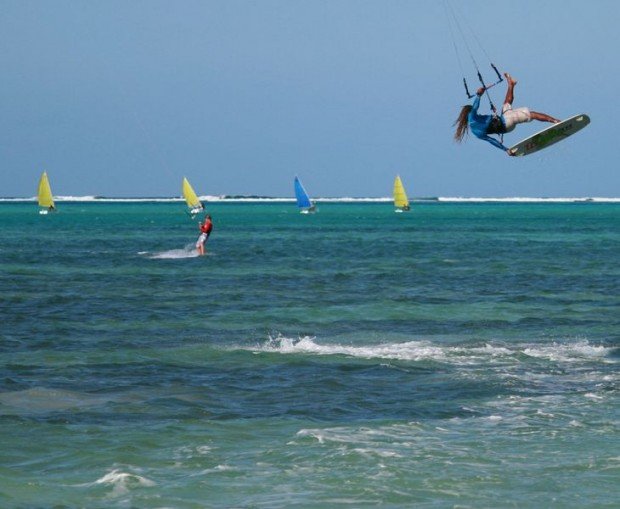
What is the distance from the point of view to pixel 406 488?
12.9m

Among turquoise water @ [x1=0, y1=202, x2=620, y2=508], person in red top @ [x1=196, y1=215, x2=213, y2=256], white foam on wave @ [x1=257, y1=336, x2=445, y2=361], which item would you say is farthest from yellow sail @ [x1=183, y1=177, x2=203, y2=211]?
white foam on wave @ [x1=257, y1=336, x2=445, y2=361]

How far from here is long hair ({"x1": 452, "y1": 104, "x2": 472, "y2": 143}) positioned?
16.6 metres

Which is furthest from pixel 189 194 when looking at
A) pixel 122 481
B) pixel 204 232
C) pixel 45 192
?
pixel 122 481

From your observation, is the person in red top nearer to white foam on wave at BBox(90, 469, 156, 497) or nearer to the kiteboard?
the kiteboard

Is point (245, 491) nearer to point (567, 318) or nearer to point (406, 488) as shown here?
point (406, 488)

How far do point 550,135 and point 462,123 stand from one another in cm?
182

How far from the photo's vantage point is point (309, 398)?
17891 mm

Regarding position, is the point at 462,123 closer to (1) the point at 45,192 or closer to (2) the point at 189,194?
(2) the point at 189,194

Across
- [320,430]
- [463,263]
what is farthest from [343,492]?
[463,263]

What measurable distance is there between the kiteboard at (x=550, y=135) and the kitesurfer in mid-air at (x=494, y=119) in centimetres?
75

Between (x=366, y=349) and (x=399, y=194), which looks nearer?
(x=366, y=349)

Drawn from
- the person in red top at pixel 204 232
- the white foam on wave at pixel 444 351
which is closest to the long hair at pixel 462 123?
the white foam on wave at pixel 444 351

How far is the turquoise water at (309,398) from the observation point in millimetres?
12992

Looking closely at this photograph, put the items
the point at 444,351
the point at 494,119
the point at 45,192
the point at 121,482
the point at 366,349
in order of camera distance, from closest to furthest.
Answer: the point at 121,482, the point at 494,119, the point at 444,351, the point at 366,349, the point at 45,192
